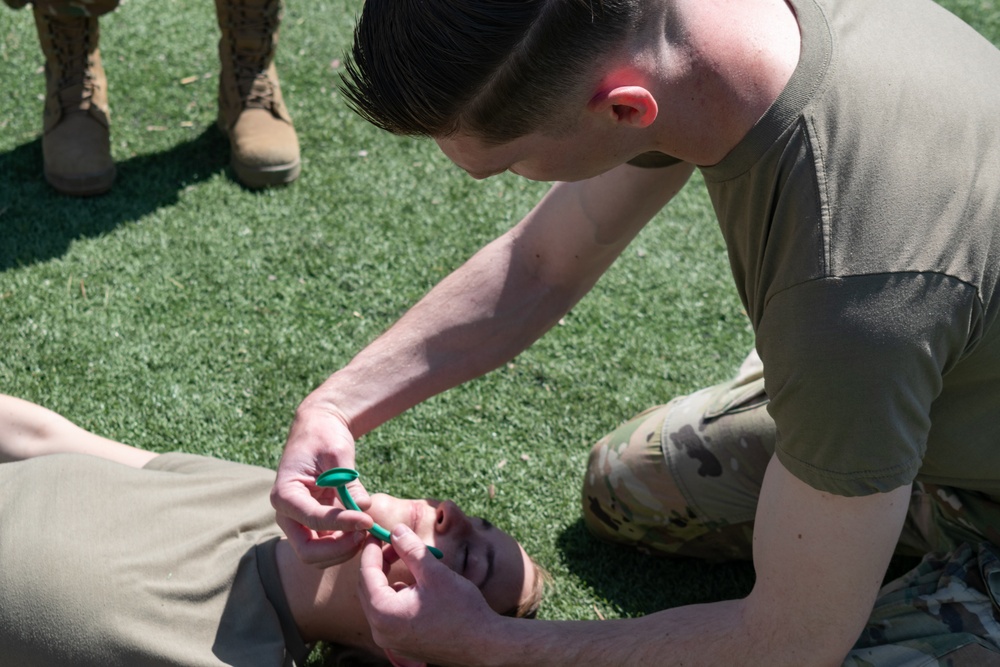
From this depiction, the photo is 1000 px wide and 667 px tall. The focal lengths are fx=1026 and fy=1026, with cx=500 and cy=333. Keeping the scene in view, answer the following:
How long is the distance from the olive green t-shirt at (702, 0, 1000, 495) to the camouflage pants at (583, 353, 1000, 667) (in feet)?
1.85

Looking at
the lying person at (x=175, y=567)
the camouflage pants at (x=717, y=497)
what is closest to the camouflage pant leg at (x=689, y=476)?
the camouflage pants at (x=717, y=497)

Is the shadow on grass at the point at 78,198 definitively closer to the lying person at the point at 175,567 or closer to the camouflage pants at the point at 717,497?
the lying person at the point at 175,567

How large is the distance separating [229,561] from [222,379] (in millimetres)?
767

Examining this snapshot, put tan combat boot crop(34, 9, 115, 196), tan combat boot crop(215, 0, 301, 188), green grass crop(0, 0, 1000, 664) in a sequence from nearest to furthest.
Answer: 1. green grass crop(0, 0, 1000, 664)
2. tan combat boot crop(34, 9, 115, 196)
3. tan combat boot crop(215, 0, 301, 188)

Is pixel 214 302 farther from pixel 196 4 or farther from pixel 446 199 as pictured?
pixel 196 4

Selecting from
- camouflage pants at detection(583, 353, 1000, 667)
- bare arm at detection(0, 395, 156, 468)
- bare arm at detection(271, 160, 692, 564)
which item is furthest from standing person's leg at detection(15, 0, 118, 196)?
camouflage pants at detection(583, 353, 1000, 667)

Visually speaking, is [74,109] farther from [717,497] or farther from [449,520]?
[717,497]

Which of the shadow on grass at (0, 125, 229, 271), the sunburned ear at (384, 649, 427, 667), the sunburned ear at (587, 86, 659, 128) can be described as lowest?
the shadow on grass at (0, 125, 229, 271)

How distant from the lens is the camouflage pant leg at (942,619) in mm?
1828

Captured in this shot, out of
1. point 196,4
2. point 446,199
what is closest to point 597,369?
point 446,199

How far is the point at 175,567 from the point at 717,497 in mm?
1234

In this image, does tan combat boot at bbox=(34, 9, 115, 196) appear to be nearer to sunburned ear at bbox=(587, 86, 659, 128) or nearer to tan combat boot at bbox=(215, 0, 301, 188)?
tan combat boot at bbox=(215, 0, 301, 188)

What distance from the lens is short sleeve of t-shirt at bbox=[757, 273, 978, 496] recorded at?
1423 millimetres

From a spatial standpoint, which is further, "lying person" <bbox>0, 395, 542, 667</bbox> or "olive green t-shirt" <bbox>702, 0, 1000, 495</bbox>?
"lying person" <bbox>0, 395, 542, 667</bbox>
